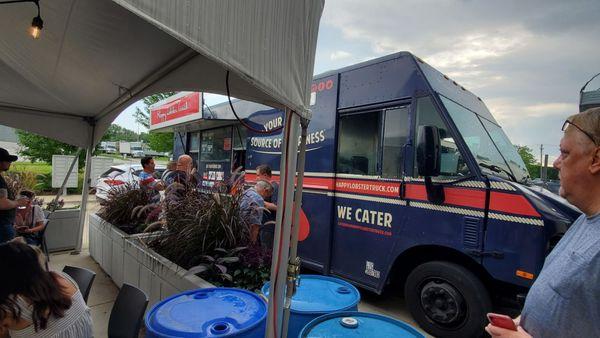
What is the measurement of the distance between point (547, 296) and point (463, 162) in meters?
2.39

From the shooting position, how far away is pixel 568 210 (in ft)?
9.97

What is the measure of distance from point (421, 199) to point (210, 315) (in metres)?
2.61

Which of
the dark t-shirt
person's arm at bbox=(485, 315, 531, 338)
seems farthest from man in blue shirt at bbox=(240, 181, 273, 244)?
the dark t-shirt

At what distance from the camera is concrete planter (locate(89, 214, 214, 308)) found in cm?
288

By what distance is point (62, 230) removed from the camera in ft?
20.5

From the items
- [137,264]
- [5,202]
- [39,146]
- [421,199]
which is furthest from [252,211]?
[39,146]

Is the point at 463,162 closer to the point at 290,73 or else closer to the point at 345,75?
the point at 345,75

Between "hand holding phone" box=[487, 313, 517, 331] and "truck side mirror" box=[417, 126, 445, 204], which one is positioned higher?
"truck side mirror" box=[417, 126, 445, 204]

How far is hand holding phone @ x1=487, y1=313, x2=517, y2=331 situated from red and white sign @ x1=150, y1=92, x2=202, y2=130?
6.27 meters

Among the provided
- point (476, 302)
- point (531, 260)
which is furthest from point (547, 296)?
point (476, 302)

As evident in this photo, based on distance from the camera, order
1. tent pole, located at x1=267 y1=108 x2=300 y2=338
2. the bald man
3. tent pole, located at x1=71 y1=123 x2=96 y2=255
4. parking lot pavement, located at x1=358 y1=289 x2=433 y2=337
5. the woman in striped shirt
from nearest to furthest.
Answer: the woman in striped shirt, tent pole, located at x1=267 y1=108 x2=300 y2=338, parking lot pavement, located at x1=358 y1=289 x2=433 y2=337, the bald man, tent pole, located at x1=71 y1=123 x2=96 y2=255

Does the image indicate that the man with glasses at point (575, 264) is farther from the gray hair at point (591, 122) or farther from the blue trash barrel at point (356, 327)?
the blue trash barrel at point (356, 327)

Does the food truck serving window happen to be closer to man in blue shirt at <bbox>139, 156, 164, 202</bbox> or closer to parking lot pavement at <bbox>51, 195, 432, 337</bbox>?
man in blue shirt at <bbox>139, 156, 164, 202</bbox>

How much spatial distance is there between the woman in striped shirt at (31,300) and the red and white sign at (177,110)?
533cm
